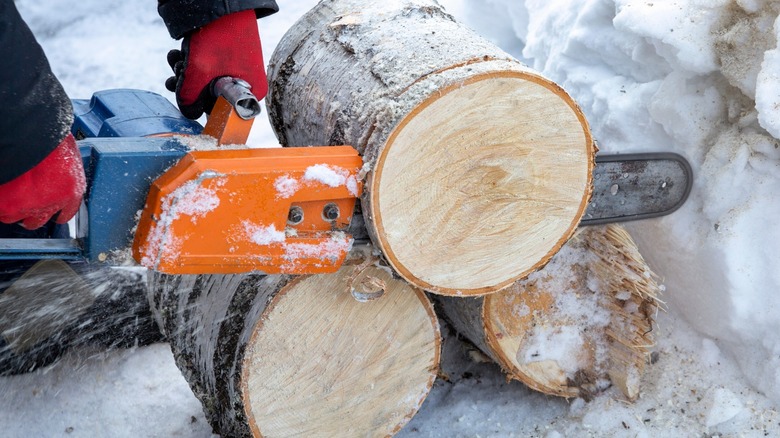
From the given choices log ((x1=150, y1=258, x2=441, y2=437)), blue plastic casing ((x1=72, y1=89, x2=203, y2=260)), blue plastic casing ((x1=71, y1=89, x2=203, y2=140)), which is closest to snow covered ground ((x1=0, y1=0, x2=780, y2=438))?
log ((x1=150, y1=258, x2=441, y2=437))

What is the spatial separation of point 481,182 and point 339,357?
0.63m

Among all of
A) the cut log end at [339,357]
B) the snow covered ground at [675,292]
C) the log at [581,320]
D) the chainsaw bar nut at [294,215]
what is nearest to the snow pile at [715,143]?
the snow covered ground at [675,292]

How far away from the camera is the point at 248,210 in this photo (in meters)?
1.67

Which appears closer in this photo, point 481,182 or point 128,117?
point 481,182

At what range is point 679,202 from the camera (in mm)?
2414

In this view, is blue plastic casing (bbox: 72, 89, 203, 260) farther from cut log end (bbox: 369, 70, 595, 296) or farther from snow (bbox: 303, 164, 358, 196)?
cut log end (bbox: 369, 70, 595, 296)

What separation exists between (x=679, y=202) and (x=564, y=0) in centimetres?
120

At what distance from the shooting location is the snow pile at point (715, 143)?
7.30 ft

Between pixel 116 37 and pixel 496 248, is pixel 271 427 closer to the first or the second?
pixel 496 248

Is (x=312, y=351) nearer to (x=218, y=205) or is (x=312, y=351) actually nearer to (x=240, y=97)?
(x=218, y=205)

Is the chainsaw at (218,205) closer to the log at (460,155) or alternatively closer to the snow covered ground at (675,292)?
the log at (460,155)

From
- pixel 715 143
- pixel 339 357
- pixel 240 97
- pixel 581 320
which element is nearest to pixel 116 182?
pixel 240 97

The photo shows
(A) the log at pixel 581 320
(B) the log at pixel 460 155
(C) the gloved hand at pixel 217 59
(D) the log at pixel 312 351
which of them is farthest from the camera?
(A) the log at pixel 581 320

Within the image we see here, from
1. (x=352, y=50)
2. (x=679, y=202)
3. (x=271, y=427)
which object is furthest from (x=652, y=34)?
(x=271, y=427)
